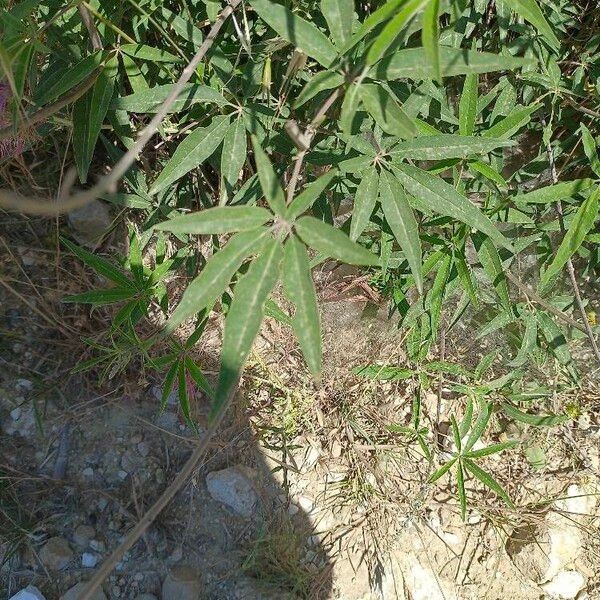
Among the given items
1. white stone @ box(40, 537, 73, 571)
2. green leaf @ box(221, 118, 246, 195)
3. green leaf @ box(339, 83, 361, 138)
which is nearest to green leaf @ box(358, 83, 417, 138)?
green leaf @ box(339, 83, 361, 138)

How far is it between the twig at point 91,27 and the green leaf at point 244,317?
2.03 ft

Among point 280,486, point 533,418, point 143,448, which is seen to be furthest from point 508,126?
point 143,448

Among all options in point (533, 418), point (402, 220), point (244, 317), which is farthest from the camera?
point (533, 418)

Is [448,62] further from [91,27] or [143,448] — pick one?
[143,448]

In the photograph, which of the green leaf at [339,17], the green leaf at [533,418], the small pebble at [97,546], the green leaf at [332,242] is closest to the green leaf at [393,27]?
the green leaf at [339,17]

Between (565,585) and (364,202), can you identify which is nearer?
(364,202)

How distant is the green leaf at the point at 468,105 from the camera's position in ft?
4.42

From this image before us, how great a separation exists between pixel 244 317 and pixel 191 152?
1.70 ft

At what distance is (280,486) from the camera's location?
2137 millimetres

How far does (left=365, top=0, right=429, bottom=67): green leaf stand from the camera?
863mm

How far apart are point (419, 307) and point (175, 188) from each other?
27.2 inches

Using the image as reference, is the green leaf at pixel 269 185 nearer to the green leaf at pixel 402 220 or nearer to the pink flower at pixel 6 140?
the green leaf at pixel 402 220

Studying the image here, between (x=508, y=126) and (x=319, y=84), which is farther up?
(x=319, y=84)

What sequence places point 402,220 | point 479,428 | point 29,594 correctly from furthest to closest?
point 29,594 → point 479,428 → point 402,220
